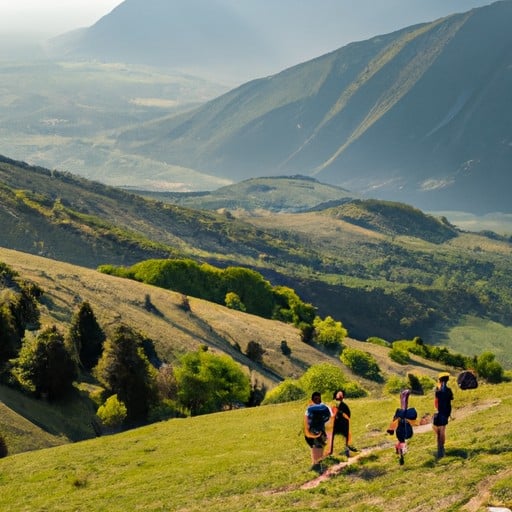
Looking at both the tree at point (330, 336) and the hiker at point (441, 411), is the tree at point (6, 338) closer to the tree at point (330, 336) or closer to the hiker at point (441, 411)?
the hiker at point (441, 411)

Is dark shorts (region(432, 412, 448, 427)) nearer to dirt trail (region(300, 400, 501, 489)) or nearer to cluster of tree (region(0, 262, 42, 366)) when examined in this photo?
dirt trail (region(300, 400, 501, 489))

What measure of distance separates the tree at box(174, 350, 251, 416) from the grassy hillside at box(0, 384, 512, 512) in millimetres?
16196

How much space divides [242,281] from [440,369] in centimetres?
4894

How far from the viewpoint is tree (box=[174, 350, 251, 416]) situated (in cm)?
6078

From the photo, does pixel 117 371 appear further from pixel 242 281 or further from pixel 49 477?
pixel 242 281

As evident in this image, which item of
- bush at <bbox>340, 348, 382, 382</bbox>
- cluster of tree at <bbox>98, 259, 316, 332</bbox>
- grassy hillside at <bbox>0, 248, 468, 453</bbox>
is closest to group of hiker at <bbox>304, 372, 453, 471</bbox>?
grassy hillside at <bbox>0, 248, 468, 453</bbox>

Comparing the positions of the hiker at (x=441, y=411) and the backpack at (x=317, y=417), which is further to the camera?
the backpack at (x=317, y=417)

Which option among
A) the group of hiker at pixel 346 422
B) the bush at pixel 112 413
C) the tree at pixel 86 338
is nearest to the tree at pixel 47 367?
the bush at pixel 112 413

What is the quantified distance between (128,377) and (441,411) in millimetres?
36761

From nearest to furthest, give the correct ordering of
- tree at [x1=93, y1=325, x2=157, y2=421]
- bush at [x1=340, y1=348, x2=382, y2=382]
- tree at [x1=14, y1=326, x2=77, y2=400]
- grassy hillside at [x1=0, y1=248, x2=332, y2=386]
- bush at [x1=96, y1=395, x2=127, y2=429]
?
1. bush at [x1=96, y1=395, x2=127, y2=429]
2. tree at [x1=14, y1=326, x2=77, y2=400]
3. tree at [x1=93, y1=325, x2=157, y2=421]
4. grassy hillside at [x1=0, y1=248, x2=332, y2=386]
5. bush at [x1=340, y1=348, x2=382, y2=382]

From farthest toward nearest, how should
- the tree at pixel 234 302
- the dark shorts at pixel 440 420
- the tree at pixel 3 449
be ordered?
the tree at pixel 234 302, the tree at pixel 3 449, the dark shorts at pixel 440 420

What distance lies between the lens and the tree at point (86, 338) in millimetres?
69250

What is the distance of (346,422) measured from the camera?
2823 centimetres

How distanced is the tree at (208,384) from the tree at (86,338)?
11411mm
